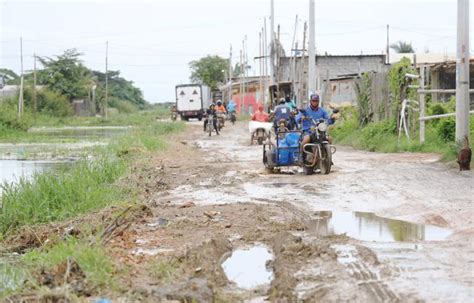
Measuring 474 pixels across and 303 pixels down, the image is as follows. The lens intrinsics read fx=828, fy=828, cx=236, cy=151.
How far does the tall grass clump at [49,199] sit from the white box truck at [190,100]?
49023 millimetres

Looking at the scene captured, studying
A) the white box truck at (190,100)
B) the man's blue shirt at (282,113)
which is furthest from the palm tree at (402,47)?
the man's blue shirt at (282,113)

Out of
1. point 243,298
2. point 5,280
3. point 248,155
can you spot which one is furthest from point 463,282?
point 248,155

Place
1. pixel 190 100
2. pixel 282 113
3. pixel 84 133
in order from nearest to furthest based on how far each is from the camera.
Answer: pixel 282 113 < pixel 84 133 < pixel 190 100

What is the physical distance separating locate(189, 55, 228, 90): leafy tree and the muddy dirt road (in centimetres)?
9083

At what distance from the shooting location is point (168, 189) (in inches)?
582

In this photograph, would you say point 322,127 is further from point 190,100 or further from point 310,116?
point 190,100

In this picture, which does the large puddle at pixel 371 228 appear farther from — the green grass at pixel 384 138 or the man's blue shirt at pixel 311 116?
the green grass at pixel 384 138

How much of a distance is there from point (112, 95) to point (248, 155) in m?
93.6

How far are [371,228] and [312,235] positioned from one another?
3.35 feet

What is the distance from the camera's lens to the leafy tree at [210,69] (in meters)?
108

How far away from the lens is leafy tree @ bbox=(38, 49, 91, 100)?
80.1 meters

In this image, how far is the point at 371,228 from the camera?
32.5ft

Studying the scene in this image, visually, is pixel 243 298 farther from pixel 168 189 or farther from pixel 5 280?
pixel 168 189

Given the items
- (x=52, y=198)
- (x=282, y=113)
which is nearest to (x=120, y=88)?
(x=282, y=113)
